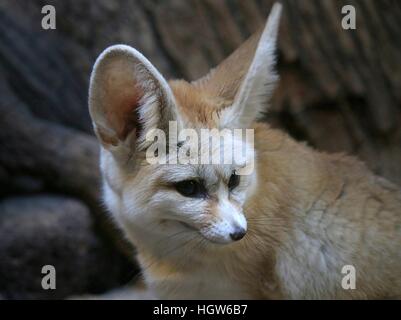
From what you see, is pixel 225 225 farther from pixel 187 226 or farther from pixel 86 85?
pixel 86 85

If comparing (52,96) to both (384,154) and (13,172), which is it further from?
(384,154)

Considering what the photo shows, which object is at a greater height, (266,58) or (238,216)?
(266,58)

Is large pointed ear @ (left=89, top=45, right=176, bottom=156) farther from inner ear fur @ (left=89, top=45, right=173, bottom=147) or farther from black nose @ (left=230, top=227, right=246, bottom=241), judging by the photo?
black nose @ (left=230, top=227, right=246, bottom=241)

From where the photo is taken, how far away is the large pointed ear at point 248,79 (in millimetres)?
3096

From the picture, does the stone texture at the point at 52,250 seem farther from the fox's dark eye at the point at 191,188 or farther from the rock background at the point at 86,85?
the fox's dark eye at the point at 191,188

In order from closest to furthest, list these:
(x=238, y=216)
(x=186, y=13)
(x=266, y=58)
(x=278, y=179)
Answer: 1. (x=238, y=216)
2. (x=266, y=58)
3. (x=278, y=179)
4. (x=186, y=13)

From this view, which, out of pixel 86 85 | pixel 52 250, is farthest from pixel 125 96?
pixel 86 85

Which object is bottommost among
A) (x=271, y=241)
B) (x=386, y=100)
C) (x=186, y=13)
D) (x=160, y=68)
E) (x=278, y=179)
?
(x=271, y=241)

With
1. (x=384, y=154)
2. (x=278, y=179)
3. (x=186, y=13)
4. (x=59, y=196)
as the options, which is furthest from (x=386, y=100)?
(x=59, y=196)

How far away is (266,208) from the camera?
3275mm

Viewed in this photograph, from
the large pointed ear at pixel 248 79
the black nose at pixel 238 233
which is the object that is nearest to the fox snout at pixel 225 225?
the black nose at pixel 238 233

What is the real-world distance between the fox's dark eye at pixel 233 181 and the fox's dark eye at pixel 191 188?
14 cm

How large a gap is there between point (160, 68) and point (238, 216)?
241 cm

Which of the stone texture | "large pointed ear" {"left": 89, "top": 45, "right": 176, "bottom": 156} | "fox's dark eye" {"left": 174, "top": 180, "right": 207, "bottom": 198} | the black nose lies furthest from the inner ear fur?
Answer: the stone texture
